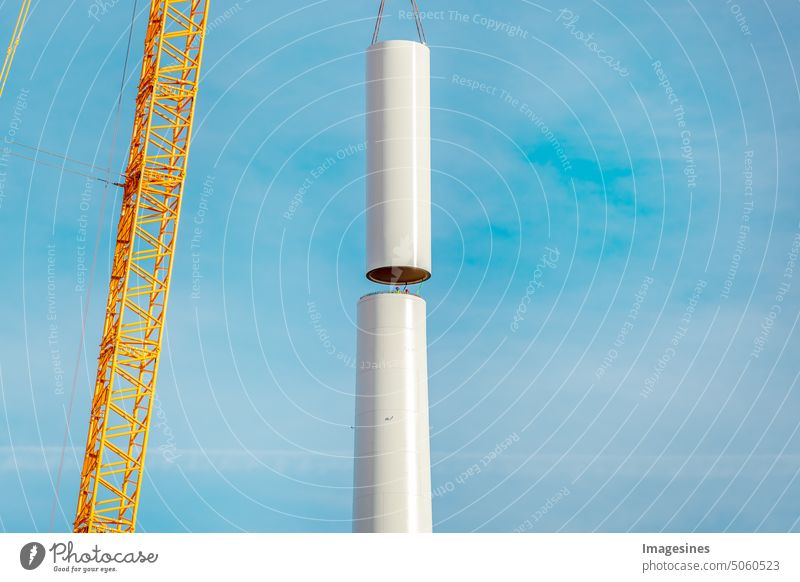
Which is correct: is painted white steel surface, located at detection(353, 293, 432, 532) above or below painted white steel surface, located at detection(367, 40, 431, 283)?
below

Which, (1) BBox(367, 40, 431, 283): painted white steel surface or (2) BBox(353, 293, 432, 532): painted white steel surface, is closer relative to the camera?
(2) BBox(353, 293, 432, 532): painted white steel surface

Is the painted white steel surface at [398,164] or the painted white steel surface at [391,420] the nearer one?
the painted white steel surface at [391,420]

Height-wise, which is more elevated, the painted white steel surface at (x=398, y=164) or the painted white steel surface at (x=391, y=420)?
the painted white steel surface at (x=398, y=164)
